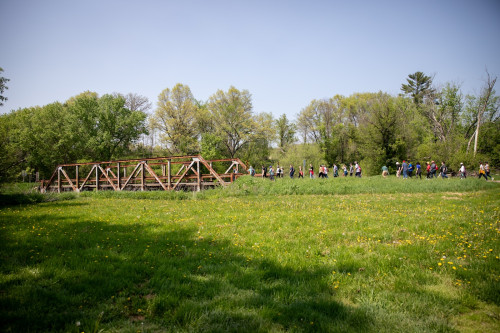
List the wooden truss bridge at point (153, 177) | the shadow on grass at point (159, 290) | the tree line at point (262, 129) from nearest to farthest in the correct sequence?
1. the shadow on grass at point (159, 290)
2. the wooden truss bridge at point (153, 177)
3. the tree line at point (262, 129)

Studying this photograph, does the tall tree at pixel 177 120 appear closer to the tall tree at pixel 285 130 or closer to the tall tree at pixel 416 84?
the tall tree at pixel 285 130

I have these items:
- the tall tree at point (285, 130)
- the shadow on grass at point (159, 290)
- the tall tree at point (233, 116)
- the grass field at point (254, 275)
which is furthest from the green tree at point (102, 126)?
the shadow on grass at point (159, 290)

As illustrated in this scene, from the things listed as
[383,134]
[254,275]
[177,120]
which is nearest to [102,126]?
[177,120]

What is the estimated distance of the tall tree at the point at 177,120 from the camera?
4925cm

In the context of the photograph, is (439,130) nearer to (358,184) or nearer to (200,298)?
(358,184)

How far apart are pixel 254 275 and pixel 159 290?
5.29 feet

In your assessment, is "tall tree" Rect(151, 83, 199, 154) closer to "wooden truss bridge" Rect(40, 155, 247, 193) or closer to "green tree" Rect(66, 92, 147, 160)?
"green tree" Rect(66, 92, 147, 160)

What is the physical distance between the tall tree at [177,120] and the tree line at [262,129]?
192 mm

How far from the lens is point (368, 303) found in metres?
3.72

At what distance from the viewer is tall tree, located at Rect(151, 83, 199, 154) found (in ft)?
162

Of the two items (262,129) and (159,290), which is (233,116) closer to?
(262,129)

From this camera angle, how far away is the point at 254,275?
15.0 ft

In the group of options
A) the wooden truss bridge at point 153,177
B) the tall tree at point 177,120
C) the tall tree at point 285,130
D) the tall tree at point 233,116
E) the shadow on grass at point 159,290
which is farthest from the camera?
the tall tree at point 285,130

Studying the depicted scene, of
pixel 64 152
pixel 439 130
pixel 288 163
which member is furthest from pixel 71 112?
pixel 439 130
